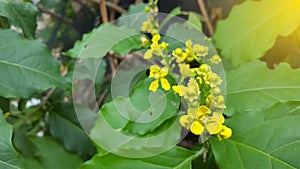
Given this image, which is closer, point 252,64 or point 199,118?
point 199,118

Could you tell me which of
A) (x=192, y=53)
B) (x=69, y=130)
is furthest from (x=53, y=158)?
(x=192, y=53)

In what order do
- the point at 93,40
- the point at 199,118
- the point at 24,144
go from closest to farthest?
the point at 199,118, the point at 93,40, the point at 24,144

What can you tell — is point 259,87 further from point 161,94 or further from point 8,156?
point 8,156

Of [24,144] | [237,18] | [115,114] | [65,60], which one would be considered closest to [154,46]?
[115,114]

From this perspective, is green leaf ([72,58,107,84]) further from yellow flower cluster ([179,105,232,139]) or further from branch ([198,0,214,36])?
yellow flower cluster ([179,105,232,139])

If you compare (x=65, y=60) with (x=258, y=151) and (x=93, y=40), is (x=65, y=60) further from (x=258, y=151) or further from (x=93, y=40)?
(x=258, y=151)

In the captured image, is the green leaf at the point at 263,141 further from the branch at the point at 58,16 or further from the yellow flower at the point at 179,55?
the branch at the point at 58,16

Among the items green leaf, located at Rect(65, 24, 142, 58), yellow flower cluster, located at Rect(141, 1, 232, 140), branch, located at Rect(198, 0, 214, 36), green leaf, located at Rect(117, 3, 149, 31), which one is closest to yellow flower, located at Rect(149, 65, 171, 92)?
yellow flower cluster, located at Rect(141, 1, 232, 140)
